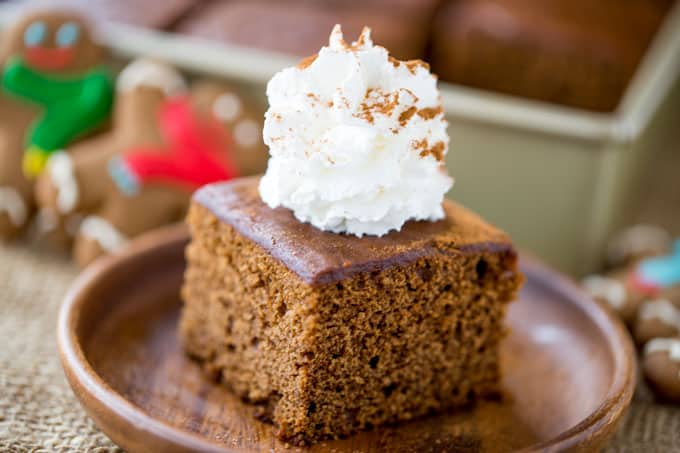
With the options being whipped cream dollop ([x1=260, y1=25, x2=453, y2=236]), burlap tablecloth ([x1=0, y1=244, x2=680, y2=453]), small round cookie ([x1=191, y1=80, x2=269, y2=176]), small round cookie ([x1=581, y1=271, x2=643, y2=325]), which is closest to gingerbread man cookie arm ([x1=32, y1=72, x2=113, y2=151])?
small round cookie ([x1=191, y1=80, x2=269, y2=176])

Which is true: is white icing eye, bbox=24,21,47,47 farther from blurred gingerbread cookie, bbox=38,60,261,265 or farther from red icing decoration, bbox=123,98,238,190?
red icing decoration, bbox=123,98,238,190

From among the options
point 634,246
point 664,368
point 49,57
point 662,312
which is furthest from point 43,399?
point 634,246

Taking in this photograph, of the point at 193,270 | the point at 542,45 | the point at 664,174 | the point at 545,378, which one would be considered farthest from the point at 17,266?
the point at 664,174

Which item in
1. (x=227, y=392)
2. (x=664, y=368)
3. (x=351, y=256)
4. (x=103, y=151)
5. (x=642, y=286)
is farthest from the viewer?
(x=103, y=151)

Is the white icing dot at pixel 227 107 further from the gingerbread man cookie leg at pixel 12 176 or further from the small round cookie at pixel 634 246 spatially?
the small round cookie at pixel 634 246

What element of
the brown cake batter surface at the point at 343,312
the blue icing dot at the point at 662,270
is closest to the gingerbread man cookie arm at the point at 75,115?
the brown cake batter surface at the point at 343,312

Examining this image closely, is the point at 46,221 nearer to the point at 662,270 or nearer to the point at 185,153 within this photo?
the point at 185,153
